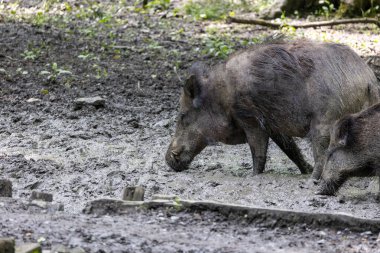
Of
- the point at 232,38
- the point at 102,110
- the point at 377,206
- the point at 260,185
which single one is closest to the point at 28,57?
the point at 102,110

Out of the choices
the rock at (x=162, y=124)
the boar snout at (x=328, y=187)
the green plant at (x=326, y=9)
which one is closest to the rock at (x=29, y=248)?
the boar snout at (x=328, y=187)

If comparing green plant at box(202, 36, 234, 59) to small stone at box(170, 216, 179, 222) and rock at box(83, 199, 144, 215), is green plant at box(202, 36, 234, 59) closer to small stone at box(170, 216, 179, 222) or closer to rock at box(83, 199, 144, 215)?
rock at box(83, 199, 144, 215)

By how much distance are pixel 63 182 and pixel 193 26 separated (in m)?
6.94

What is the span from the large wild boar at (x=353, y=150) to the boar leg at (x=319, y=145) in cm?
22

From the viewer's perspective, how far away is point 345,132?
6965mm

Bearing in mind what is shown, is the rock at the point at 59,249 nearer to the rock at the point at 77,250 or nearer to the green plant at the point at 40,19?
the rock at the point at 77,250

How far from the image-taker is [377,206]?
6438 millimetres

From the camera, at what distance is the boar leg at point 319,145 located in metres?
7.33

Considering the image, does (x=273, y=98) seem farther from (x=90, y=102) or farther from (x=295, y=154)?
(x=90, y=102)

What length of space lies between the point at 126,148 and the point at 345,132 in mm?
2688

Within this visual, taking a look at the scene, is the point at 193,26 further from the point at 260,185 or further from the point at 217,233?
the point at 217,233

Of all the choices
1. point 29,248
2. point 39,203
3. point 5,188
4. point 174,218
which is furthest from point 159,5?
point 29,248

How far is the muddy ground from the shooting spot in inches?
195

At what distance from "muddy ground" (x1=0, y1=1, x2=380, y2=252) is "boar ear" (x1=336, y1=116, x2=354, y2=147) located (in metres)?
0.49
